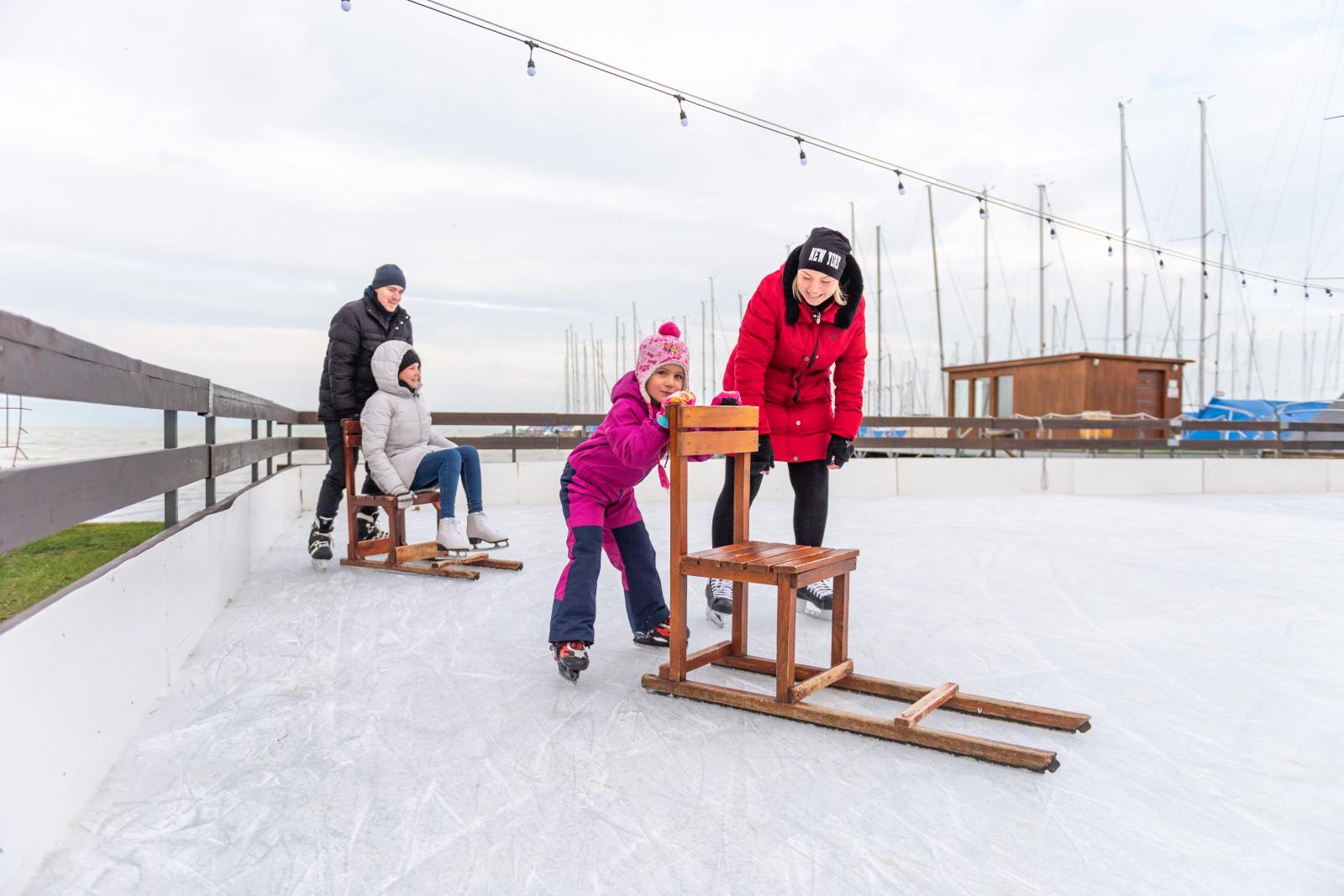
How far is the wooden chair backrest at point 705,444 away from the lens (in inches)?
83.7

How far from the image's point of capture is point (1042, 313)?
19656 millimetres

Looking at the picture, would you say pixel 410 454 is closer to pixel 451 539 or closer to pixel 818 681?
pixel 451 539

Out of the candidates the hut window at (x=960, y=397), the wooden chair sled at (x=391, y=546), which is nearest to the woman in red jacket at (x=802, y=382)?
the wooden chair sled at (x=391, y=546)

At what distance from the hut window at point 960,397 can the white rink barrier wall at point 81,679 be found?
15.8 metres

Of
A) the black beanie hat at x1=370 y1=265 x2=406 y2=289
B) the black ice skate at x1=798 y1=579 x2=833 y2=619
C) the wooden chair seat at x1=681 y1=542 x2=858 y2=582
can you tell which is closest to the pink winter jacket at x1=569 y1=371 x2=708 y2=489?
the wooden chair seat at x1=681 y1=542 x2=858 y2=582

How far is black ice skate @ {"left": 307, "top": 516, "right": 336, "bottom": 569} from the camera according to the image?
13.3ft

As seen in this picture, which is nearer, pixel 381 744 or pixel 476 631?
pixel 381 744

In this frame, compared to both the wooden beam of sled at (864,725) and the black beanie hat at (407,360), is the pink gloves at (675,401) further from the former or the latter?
the black beanie hat at (407,360)

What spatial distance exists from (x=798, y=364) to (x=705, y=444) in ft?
3.32

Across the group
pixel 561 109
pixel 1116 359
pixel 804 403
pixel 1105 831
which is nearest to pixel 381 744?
pixel 1105 831

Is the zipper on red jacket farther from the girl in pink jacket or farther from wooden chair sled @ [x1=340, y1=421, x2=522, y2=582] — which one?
wooden chair sled @ [x1=340, y1=421, x2=522, y2=582]

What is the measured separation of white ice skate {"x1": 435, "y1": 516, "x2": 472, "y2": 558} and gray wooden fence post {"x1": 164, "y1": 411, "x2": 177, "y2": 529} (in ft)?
4.25

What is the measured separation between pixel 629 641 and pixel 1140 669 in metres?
1.63

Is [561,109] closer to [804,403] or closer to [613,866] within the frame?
[804,403]
